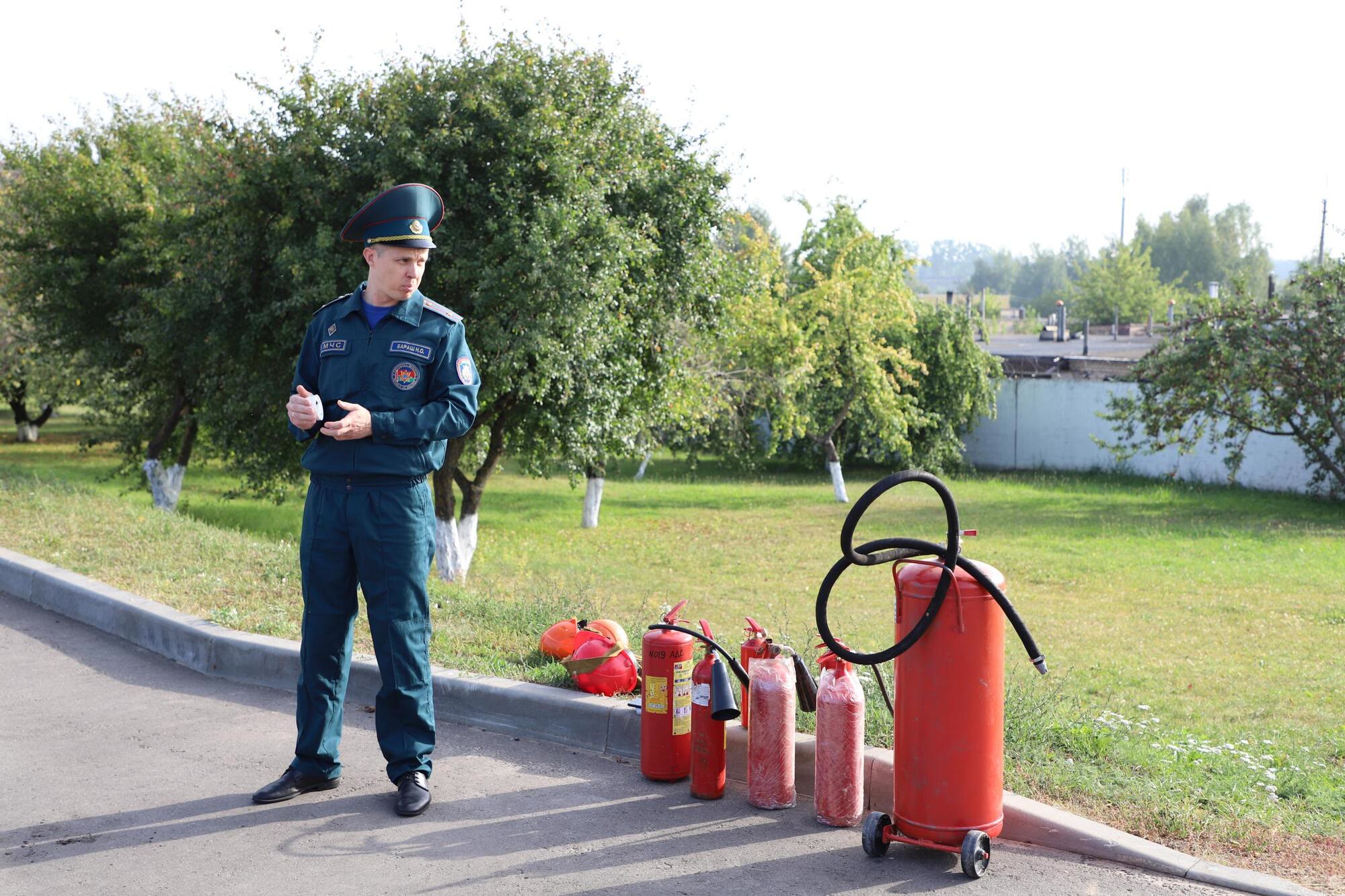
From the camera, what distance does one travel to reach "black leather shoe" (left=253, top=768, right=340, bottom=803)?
4746mm

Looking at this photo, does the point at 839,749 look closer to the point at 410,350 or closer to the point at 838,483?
the point at 410,350

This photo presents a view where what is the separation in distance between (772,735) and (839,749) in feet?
0.97

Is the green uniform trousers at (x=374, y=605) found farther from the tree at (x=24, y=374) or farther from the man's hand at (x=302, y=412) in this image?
the tree at (x=24, y=374)

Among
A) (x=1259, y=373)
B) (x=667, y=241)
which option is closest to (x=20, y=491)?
(x=667, y=241)

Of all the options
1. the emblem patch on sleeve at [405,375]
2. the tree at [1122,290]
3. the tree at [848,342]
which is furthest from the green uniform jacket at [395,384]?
the tree at [1122,290]

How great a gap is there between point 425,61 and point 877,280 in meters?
15.7

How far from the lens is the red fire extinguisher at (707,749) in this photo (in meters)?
4.83

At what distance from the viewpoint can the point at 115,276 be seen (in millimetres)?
18359

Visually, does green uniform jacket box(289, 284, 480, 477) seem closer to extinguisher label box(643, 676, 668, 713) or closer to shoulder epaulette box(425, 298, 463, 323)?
shoulder epaulette box(425, 298, 463, 323)

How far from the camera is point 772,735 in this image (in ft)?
15.5

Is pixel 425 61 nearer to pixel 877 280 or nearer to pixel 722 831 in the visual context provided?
pixel 722 831

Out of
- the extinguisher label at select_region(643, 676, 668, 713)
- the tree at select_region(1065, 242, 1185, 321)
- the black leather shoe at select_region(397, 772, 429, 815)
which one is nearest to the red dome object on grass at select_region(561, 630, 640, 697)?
the extinguisher label at select_region(643, 676, 668, 713)

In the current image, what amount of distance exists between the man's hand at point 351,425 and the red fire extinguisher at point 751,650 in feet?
5.60

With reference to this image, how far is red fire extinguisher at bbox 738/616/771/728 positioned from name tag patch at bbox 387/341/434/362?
1700 mm
